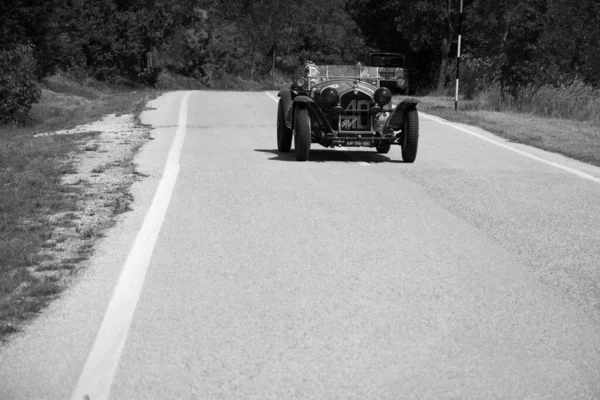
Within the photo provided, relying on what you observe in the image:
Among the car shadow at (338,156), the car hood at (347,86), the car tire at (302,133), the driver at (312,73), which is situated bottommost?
the car shadow at (338,156)

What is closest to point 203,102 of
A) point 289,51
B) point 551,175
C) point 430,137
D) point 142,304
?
point 430,137

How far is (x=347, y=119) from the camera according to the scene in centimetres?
1464

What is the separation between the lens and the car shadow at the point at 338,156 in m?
14.6

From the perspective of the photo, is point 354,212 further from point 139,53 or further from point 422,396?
point 139,53

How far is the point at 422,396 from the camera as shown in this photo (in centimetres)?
485

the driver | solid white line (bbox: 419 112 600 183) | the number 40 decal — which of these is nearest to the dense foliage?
solid white line (bbox: 419 112 600 183)

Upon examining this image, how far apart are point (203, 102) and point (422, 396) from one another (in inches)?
984

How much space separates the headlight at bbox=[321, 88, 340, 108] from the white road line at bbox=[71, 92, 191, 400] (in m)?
4.61

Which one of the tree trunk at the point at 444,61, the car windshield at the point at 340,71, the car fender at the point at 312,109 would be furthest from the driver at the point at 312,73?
the tree trunk at the point at 444,61

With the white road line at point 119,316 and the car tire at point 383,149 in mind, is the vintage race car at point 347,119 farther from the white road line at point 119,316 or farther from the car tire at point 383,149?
the white road line at point 119,316

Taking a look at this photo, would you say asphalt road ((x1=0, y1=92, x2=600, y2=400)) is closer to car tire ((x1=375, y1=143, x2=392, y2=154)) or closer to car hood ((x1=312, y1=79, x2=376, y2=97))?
car hood ((x1=312, y1=79, x2=376, y2=97))

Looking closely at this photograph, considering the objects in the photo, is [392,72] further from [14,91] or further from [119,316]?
[119,316]

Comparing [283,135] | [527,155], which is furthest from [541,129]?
[283,135]

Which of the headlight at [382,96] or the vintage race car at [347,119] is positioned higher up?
the headlight at [382,96]
